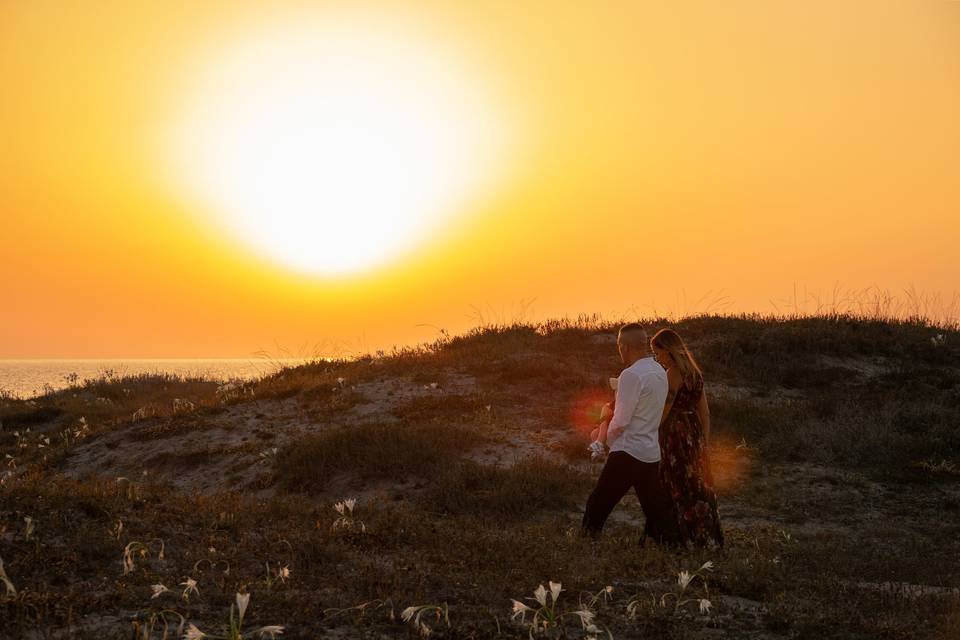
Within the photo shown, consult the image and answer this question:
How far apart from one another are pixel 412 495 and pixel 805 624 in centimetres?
709

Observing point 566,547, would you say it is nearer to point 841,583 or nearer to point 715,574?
point 715,574

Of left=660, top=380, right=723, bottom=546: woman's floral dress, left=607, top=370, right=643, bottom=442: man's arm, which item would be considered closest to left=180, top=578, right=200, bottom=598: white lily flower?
left=607, top=370, right=643, bottom=442: man's arm

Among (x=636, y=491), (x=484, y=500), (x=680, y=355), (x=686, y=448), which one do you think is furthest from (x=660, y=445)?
(x=484, y=500)

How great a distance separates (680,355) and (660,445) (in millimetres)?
1112

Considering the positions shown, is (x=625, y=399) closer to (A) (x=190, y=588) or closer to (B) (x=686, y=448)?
(B) (x=686, y=448)

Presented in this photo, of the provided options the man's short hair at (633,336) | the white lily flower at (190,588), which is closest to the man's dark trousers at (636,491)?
the man's short hair at (633,336)

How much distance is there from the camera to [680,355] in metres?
9.20

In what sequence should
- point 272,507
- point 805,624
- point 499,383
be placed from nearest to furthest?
1. point 805,624
2. point 272,507
3. point 499,383

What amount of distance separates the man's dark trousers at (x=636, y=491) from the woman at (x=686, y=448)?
22 centimetres

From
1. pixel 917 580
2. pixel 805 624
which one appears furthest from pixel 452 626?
pixel 917 580

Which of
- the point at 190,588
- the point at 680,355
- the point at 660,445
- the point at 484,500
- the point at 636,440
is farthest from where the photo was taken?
the point at 484,500

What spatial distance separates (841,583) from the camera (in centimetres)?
777

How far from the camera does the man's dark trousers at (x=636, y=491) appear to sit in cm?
898

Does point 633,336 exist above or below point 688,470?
above
